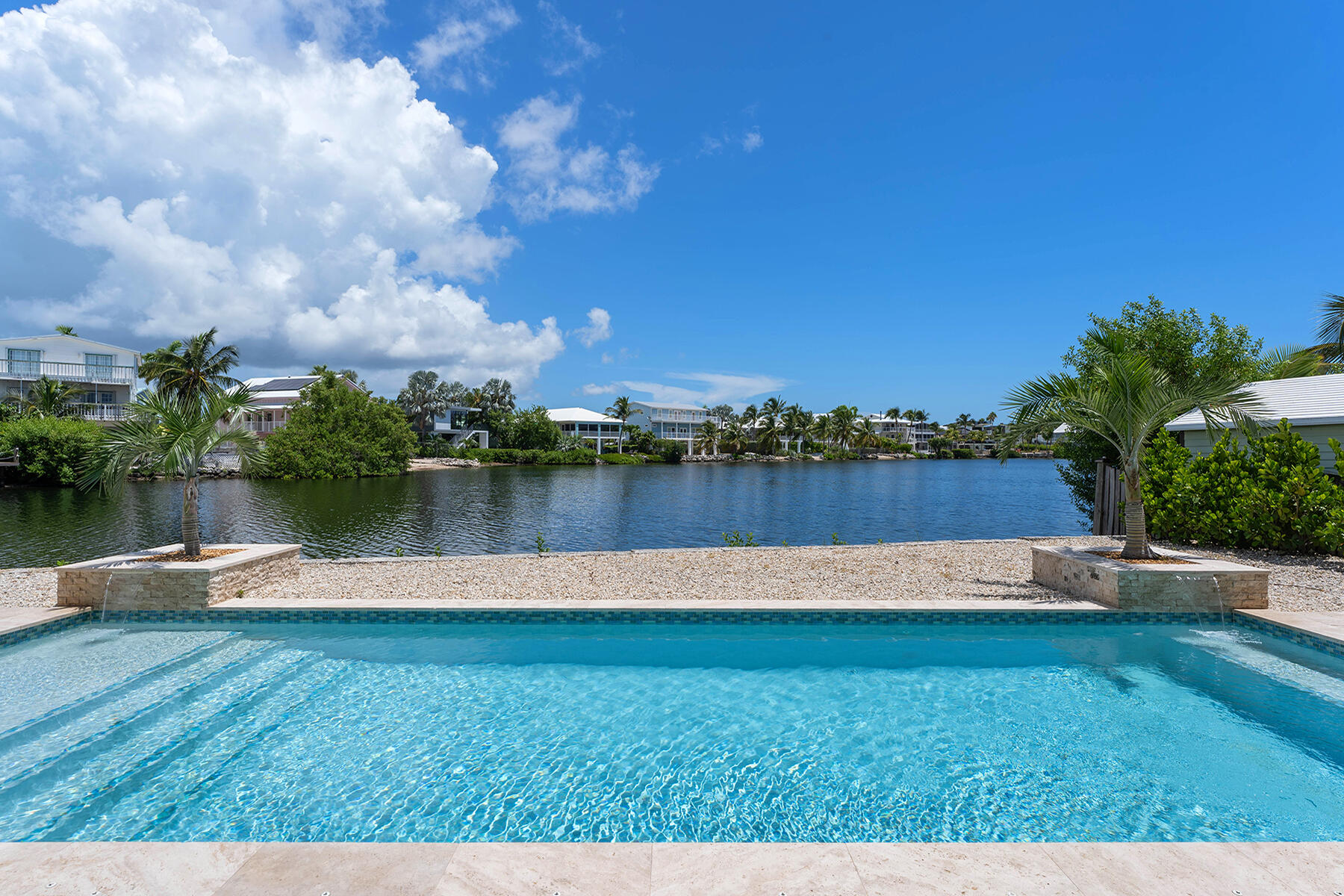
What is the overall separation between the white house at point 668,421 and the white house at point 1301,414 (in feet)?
257

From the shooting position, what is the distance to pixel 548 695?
20.1 ft

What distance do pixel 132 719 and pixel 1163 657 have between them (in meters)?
9.97

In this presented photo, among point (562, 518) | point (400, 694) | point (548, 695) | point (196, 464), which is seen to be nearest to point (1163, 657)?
point (548, 695)

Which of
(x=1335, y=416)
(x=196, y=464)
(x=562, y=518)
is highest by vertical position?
(x=1335, y=416)

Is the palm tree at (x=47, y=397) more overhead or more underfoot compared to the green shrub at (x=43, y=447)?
more overhead

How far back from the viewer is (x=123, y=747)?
500 cm

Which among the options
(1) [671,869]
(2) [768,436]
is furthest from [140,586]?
(2) [768,436]

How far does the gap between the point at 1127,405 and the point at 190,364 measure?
48559 millimetres

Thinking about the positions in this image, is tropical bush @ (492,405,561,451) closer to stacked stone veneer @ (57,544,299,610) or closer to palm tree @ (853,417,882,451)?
palm tree @ (853,417,882,451)

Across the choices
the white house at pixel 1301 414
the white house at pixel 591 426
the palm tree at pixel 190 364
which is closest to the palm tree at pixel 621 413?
the white house at pixel 591 426

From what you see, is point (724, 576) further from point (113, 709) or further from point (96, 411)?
point (96, 411)

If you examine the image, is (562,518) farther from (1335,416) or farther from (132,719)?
(1335,416)

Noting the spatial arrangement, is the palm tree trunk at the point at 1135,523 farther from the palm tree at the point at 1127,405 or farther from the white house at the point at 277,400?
the white house at the point at 277,400

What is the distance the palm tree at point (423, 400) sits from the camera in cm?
8112
